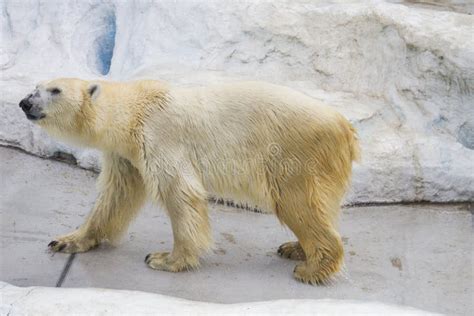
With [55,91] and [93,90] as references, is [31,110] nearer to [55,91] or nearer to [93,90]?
[55,91]

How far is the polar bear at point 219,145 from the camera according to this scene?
13.5 feet

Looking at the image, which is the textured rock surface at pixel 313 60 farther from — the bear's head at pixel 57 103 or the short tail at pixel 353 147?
the bear's head at pixel 57 103

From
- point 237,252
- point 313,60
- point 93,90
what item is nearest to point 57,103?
point 93,90

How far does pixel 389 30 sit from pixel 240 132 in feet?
6.94

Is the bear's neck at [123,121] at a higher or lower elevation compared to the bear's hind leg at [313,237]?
higher

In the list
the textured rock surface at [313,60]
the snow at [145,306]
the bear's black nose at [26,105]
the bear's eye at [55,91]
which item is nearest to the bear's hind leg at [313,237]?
the snow at [145,306]

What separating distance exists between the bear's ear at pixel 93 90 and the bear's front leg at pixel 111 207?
15.6 inches

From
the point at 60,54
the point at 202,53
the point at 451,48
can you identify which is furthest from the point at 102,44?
the point at 451,48

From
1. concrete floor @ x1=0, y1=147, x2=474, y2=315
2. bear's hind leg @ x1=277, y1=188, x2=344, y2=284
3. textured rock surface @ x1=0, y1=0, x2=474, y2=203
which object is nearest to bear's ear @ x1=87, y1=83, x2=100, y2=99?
concrete floor @ x1=0, y1=147, x2=474, y2=315

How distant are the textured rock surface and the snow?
7.02 ft

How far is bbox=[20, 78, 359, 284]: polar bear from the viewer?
4125 mm

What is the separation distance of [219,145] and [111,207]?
2.44ft

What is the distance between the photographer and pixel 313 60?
593cm

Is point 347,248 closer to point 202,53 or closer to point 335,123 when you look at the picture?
point 335,123
